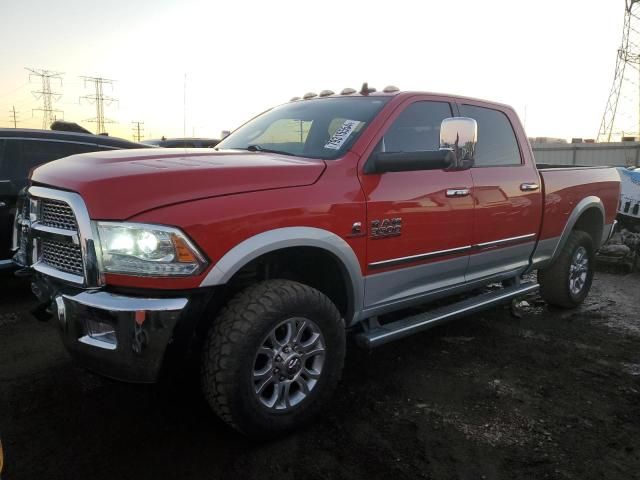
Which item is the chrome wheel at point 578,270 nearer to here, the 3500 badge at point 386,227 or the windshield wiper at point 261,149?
the 3500 badge at point 386,227

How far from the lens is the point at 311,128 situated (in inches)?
144

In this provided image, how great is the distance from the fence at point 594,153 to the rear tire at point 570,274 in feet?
74.1

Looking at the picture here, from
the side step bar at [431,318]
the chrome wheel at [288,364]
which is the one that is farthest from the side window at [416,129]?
the chrome wheel at [288,364]

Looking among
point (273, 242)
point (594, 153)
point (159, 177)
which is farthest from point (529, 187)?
point (594, 153)

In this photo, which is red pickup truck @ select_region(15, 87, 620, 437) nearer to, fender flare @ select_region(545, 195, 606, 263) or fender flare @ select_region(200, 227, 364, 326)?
fender flare @ select_region(200, 227, 364, 326)

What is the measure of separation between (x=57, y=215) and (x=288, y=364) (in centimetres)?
141

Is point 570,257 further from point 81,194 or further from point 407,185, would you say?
point 81,194

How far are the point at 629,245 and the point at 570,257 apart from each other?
3.20m

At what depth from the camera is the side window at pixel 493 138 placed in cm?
423

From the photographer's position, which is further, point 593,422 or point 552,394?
point 552,394

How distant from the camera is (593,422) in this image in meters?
3.08

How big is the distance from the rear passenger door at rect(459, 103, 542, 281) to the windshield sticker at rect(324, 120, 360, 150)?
1050 mm

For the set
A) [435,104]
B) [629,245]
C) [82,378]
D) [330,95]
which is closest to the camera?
[82,378]

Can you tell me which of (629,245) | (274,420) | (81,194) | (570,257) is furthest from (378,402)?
(629,245)
